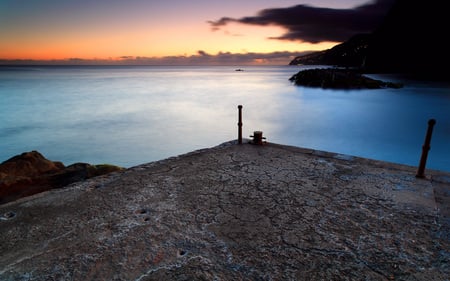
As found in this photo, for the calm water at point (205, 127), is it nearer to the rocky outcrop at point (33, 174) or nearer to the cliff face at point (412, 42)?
the rocky outcrop at point (33, 174)

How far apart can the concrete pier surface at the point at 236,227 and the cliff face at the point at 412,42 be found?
215 feet

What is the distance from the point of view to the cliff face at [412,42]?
60.3 m

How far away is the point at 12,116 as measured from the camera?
1917cm

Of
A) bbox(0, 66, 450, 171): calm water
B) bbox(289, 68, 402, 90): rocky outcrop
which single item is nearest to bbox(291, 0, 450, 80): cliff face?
bbox(289, 68, 402, 90): rocky outcrop

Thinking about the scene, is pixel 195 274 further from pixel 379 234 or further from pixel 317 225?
pixel 379 234

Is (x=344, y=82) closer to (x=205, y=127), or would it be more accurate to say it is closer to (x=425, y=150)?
(x=205, y=127)

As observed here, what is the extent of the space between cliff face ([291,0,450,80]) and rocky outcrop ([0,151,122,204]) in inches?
2621

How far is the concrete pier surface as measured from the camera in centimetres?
229

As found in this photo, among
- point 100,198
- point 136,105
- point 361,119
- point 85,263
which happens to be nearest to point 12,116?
point 136,105

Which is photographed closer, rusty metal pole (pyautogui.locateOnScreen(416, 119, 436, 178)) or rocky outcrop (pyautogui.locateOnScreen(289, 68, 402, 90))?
rusty metal pole (pyautogui.locateOnScreen(416, 119, 436, 178))

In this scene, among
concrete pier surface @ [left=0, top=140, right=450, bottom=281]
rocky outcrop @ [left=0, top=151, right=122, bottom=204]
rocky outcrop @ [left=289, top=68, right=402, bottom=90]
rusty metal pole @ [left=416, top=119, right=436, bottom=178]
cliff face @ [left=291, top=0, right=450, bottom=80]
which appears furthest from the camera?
cliff face @ [left=291, top=0, right=450, bottom=80]

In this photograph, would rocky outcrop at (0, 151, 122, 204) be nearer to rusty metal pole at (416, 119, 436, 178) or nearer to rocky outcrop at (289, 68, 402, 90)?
rusty metal pole at (416, 119, 436, 178)

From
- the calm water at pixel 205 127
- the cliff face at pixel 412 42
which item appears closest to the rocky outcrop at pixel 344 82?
the calm water at pixel 205 127

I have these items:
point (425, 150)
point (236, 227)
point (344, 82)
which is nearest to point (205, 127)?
point (425, 150)
